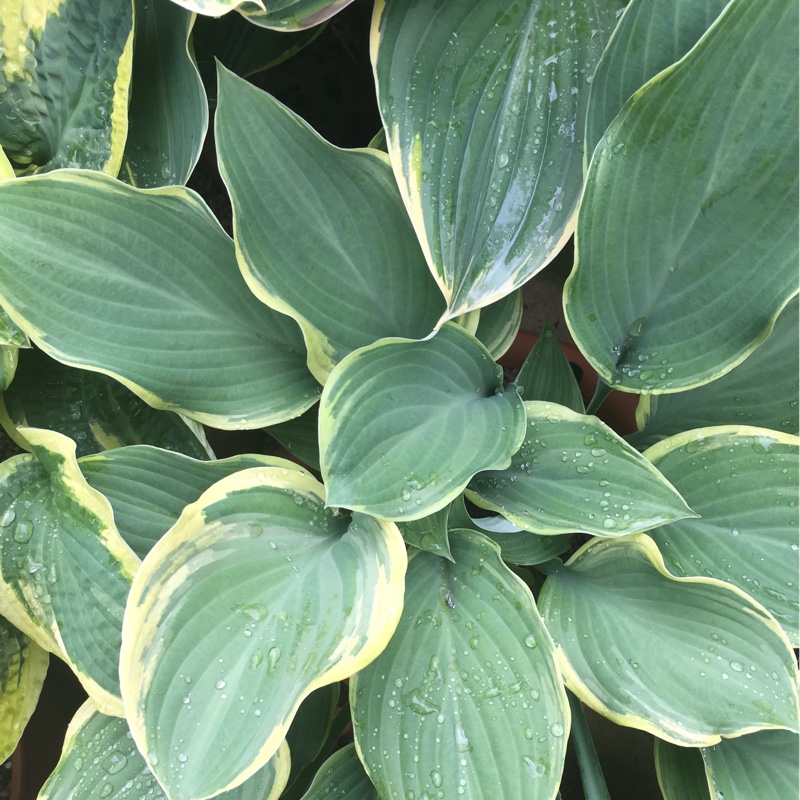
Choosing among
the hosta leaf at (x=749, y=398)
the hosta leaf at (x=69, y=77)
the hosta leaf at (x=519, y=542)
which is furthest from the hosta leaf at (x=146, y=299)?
the hosta leaf at (x=749, y=398)

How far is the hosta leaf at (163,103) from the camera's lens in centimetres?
62

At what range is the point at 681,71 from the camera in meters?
0.47

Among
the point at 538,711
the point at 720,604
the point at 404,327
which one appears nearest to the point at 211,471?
the point at 404,327

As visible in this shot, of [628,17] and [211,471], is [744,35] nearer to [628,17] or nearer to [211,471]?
[628,17]

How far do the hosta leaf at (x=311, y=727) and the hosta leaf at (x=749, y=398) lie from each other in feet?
1.62

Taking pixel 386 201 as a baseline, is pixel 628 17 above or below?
above

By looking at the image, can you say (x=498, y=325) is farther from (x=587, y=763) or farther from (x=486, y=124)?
(x=587, y=763)

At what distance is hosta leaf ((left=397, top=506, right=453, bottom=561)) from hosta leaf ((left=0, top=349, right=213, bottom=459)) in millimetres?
270

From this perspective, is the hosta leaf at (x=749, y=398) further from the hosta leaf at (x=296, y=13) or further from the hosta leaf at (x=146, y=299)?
the hosta leaf at (x=296, y=13)

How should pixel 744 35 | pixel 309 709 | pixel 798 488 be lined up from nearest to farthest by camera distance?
pixel 744 35
pixel 798 488
pixel 309 709

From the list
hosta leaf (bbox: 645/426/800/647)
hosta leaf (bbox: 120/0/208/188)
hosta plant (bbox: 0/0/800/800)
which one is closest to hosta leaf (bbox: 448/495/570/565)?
hosta plant (bbox: 0/0/800/800)

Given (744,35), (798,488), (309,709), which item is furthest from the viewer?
Result: (309,709)

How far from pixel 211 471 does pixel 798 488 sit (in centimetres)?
56

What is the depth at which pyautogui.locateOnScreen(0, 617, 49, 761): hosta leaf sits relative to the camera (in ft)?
2.20
